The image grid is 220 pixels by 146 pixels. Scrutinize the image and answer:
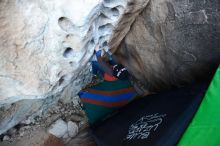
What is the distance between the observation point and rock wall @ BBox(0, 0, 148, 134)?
837mm

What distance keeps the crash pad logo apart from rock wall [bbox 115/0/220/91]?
272mm

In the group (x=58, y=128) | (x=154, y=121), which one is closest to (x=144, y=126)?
(x=154, y=121)

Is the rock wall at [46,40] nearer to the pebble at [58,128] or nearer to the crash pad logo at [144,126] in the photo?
the pebble at [58,128]

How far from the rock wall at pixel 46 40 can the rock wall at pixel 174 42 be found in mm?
94

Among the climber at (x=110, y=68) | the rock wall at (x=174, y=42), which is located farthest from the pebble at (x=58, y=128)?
the rock wall at (x=174, y=42)

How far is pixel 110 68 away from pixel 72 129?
33 cm

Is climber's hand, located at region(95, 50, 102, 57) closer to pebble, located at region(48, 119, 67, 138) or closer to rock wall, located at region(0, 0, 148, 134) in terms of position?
rock wall, located at region(0, 0, 148, 134)

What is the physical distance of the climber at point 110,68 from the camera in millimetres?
1310

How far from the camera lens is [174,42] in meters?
1.15

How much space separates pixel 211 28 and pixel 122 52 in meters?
0.52

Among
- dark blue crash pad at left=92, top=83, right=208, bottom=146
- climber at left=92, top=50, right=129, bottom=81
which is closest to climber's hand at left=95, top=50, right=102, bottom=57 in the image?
climber at left=92, top=50, right=129, bottom=81

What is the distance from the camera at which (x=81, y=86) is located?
1.41 m

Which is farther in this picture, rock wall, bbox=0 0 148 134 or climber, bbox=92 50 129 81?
climber, bbox=92 50 129 81

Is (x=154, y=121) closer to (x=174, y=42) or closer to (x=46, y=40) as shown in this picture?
(x=174, y=42)
